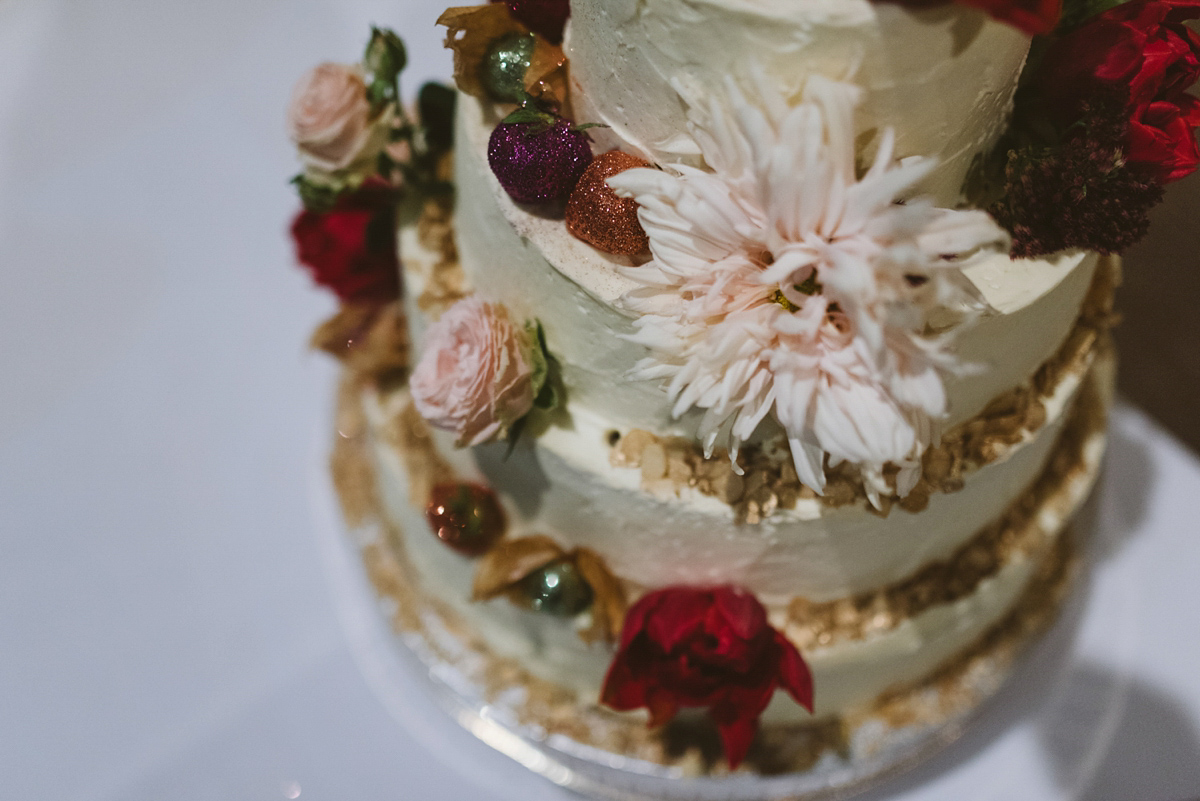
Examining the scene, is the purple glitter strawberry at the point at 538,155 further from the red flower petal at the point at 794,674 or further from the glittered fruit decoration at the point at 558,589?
the red flower petal at the point at 794,674

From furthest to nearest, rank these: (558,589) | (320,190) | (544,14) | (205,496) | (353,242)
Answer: (205,496) < (353,242) < (320,190) < (558,589) < (544,14)

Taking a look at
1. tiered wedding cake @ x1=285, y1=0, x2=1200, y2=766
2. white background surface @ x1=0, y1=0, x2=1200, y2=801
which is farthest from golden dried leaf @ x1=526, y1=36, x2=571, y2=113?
white background surface @ x1=0, y1=0, x2=1200, y2=801

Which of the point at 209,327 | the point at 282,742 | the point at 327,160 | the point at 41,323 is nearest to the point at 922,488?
the point at 327,160

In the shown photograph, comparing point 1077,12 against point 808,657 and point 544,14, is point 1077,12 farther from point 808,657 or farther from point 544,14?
point 808,657

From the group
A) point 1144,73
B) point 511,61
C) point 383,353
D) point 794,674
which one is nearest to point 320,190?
point 383,353

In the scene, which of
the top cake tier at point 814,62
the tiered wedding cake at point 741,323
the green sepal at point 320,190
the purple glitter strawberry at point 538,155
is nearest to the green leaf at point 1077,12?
the tiered wedding cake at point 741,323
